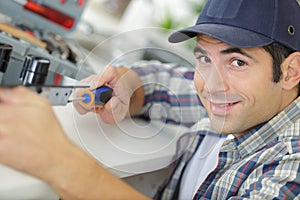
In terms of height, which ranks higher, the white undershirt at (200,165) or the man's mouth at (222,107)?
the man's mouth at (222,107)

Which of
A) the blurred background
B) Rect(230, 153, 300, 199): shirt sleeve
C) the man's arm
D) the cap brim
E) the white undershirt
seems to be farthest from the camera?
the blurred background

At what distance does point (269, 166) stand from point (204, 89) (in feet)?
0.69

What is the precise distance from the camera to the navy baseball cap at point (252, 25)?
0.87 metres

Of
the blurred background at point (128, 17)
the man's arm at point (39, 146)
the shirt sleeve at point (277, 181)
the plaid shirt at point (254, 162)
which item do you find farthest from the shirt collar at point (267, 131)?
the blurred background at point (128, 17)

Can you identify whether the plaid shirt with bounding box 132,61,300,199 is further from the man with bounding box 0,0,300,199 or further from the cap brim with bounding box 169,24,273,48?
the cap brim with bounding box 169,24,273,48

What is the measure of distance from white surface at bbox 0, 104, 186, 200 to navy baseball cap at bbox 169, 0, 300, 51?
211 millimetres

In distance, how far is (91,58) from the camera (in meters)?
1.06

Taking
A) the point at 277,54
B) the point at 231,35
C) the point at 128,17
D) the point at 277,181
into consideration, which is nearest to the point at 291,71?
the point at 277,54

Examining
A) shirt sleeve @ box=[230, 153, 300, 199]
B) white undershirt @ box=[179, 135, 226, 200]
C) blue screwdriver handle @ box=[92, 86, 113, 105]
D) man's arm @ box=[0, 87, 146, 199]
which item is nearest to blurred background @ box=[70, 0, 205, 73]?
white undershirt @ box=[179, 135, 226, 200]

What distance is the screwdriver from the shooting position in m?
0.82

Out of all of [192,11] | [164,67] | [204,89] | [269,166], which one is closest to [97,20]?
[192,11]

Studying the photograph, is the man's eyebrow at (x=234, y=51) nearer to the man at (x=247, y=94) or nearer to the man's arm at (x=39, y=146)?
the man at (x=247, y=94)

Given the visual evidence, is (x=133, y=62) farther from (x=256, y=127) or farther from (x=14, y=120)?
(x=14, y=120)

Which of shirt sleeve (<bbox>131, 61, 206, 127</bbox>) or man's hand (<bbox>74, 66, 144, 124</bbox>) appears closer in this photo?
man's hand (<bbox>74, 66, 144, 124</bbox>)
